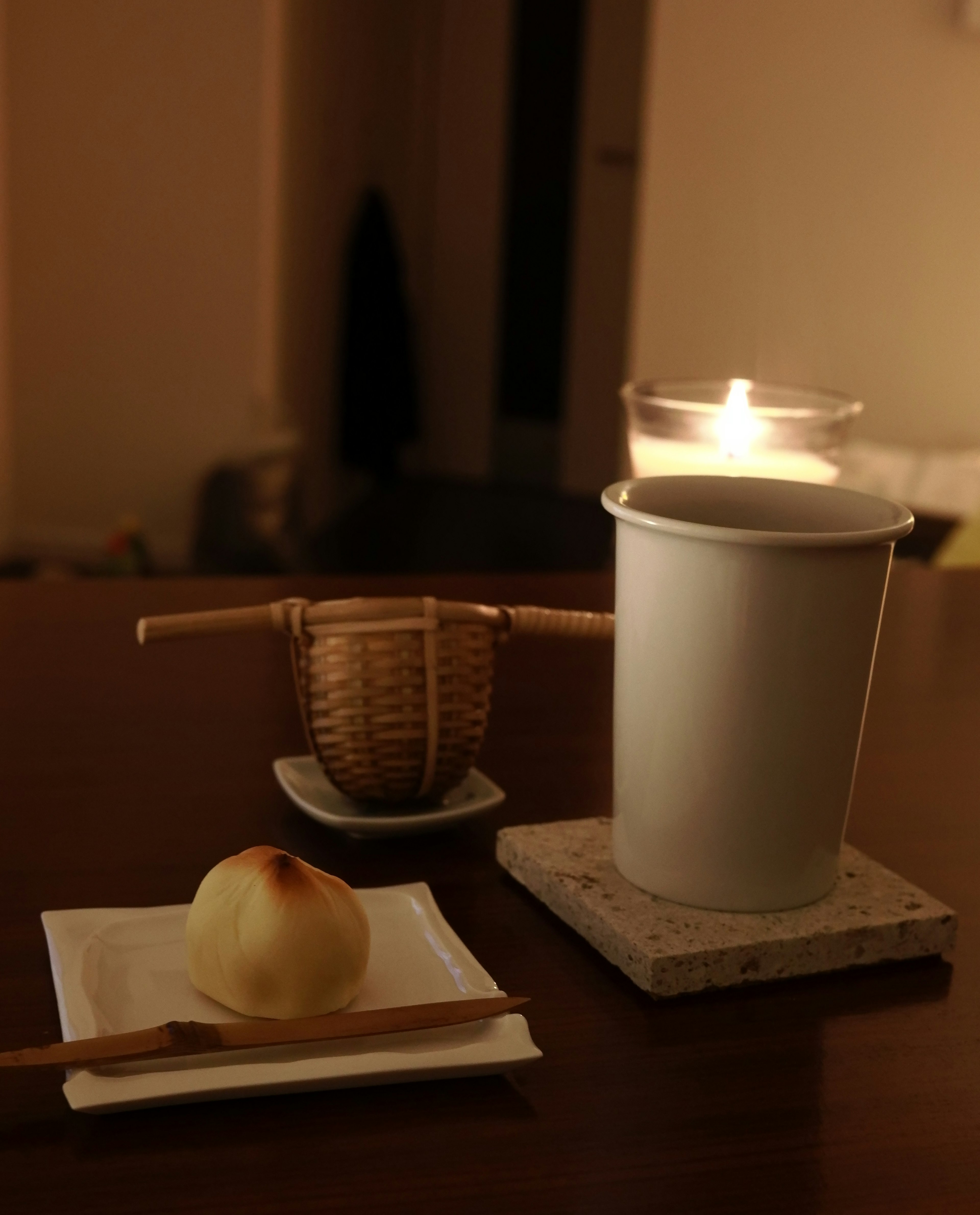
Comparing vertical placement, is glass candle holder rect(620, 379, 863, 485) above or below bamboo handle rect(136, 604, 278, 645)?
above

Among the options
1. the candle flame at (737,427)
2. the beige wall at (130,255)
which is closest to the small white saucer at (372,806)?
the candle flame at (737,427)

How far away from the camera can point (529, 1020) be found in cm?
44

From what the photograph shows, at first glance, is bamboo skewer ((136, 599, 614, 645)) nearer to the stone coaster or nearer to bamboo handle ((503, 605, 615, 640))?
bamboo handle ((503, 605, 615, 640))

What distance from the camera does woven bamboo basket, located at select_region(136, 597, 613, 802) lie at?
1.96 feet

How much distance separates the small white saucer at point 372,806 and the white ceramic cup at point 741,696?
0.34 feet

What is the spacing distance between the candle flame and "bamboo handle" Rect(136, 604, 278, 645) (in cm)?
29

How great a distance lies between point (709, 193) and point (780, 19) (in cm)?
46

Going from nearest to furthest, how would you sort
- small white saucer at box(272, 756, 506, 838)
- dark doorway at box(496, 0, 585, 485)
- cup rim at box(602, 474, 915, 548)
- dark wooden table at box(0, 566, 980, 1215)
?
dark wooden table at box(0, 566, 980, 1215) → cup rim at box(602, 474, 915, 548) → small white saucer at box(272, 756, 506, 838) → dark doorway at box(496, 0, 585, 485)

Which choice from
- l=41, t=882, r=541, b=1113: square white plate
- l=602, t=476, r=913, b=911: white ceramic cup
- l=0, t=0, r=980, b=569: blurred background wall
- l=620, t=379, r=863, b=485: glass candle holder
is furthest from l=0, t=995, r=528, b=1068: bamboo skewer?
l=0, t=0, r=980, b=569: blurred background wall

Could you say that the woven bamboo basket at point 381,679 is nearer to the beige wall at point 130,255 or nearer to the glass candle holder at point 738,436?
the glass candle holder at point 738,436

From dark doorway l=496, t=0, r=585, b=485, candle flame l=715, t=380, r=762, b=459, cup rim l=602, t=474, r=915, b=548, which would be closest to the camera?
cup rim l=602, t=474, r=915, b=548

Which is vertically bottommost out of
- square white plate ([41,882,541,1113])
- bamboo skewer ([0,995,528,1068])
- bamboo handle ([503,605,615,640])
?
square white plate ([41,882,541,1113])

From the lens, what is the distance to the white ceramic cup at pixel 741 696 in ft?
1.56

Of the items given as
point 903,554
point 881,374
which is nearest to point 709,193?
point 881,374
